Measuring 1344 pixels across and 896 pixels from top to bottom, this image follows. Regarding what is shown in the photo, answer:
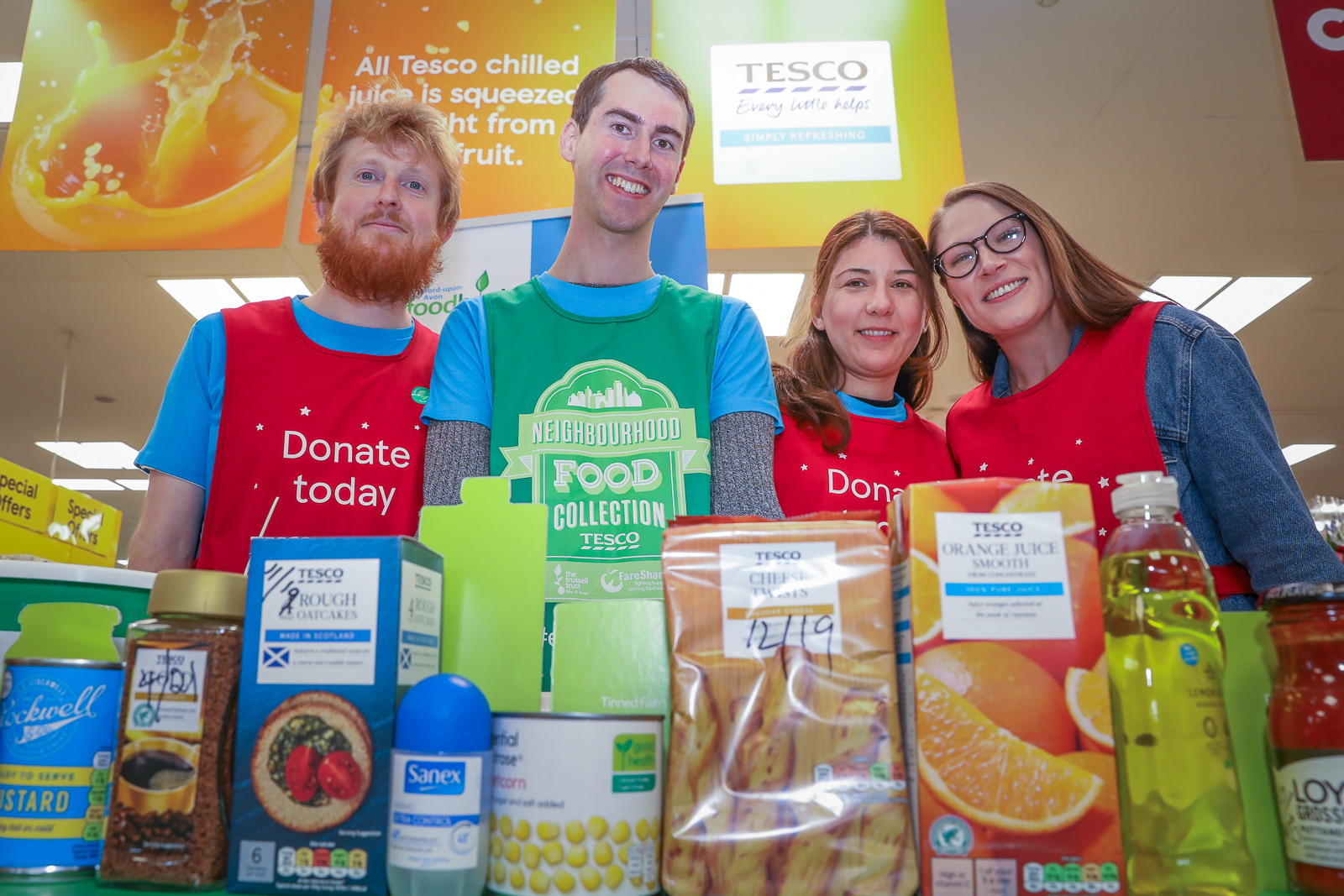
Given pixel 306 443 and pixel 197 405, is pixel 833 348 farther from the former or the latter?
pixel 197 405

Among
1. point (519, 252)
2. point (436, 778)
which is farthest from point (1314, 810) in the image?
point (519, 252)

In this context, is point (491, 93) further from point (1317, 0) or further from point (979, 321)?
point (1317, 0)

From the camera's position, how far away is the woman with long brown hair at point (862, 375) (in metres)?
1.71

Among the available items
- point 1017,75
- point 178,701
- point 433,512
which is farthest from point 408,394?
point 1017,75

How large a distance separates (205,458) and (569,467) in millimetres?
809

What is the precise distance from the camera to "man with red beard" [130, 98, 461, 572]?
1666 millimetres

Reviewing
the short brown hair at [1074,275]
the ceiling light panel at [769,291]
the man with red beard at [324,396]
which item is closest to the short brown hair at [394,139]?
the man with red beard at [324,396]

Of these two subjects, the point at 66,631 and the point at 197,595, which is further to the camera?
the point at 66,631

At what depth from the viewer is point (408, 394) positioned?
5.94ft

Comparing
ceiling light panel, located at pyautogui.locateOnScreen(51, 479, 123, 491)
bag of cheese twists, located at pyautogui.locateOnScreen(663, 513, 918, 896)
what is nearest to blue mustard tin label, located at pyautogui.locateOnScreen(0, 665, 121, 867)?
bag of cheese twists, located at pyautogui.locateOnScreen(663, 513, 918, 896)

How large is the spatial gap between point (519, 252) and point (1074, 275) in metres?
1.32

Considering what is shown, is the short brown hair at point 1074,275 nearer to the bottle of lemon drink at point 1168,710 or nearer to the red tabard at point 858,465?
the red tabard at point 858,465

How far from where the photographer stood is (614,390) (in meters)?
1.50

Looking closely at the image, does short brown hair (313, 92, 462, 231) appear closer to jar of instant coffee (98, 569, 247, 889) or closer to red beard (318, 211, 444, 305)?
red beard (318, 211, 444, 305)
